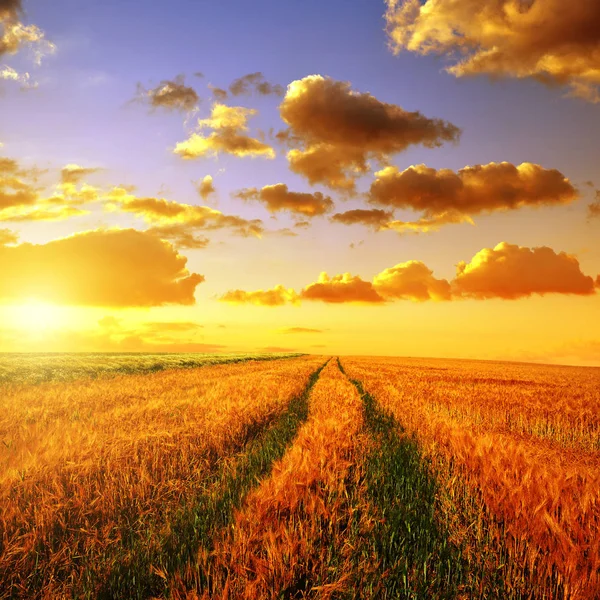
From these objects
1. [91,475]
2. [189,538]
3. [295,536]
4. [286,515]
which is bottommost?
[189,538]

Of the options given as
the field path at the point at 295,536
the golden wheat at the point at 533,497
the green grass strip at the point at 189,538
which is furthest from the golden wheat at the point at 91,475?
the golden wheat at the point at 533,497

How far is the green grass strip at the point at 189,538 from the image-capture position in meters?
3.19

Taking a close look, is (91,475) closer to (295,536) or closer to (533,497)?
(295,536)

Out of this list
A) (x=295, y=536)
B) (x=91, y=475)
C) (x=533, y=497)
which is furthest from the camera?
(x=91, y=475)

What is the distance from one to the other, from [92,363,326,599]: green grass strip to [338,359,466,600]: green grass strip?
1408 mm

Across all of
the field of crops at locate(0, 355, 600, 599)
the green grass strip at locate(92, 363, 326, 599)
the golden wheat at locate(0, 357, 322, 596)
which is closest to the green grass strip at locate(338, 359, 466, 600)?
the field of crops at locate(0, 355, 600, 599)

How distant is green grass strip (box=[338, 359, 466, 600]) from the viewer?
9.99ft

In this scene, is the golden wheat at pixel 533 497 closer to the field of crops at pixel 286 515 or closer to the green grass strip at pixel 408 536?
the field of crops at pixel 286 515

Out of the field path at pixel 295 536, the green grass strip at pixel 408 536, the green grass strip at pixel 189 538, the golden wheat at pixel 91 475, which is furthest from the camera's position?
the golden wheat at pixel 91 475

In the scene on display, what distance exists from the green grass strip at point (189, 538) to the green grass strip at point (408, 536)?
4.62 feet

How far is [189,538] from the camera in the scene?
3.94 m

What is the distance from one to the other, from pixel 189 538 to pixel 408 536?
2.07 metres

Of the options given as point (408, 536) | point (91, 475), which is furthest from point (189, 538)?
point (408, 536)

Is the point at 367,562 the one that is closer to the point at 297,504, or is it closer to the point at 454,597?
the point at 454,597
